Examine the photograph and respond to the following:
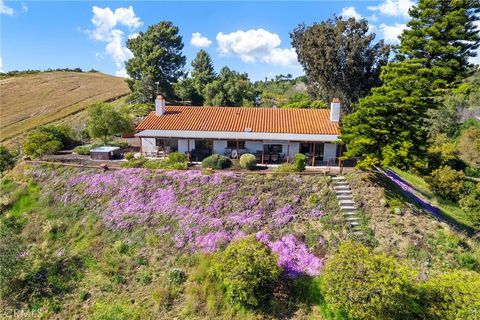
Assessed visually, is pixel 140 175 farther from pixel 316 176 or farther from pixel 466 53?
pixel 466 53

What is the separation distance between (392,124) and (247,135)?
10.4 meters

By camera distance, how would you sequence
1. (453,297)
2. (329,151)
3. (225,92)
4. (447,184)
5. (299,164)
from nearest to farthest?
(453,297), (299,164), (329,151), (447,184), (225,92)

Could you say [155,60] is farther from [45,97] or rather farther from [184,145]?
[45,97]

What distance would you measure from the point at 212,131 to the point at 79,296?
49.0 ft

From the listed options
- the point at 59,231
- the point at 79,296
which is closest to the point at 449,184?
the point at 79,296

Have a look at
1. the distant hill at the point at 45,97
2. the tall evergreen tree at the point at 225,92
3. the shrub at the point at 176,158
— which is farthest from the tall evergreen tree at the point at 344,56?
the distant hill at the point at 45,97

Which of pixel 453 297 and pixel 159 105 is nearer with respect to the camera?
pixel 453 297

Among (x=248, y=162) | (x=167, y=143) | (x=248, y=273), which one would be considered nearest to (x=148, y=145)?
(x=167, y=143)

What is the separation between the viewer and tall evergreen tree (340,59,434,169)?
18766mm

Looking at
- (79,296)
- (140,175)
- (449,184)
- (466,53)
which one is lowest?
(79,296)

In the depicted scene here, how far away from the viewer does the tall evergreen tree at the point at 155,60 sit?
45.4 m

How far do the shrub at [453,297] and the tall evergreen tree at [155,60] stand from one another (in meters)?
42.6

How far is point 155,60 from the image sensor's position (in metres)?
45.8

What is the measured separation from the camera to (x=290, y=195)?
18609mm
